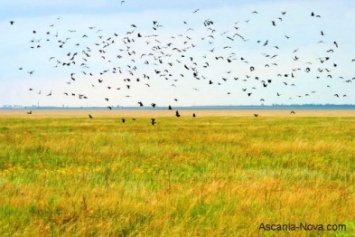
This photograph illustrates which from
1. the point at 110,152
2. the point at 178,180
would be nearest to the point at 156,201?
the point at 178,180

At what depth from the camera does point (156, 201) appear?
9.01 metres

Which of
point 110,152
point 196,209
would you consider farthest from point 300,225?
point 110,152

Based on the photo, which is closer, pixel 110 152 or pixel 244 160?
pixel 244 160

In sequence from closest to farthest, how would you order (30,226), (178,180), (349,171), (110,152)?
1. (30,226)
2. (178,180)
3. (349,171)
4. (110,152)

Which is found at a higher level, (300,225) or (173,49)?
(173,49)

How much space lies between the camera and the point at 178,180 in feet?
42.2

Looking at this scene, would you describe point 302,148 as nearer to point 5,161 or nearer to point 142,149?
point 142,149

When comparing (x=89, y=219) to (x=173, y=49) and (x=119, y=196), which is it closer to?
(x=119, y=196)

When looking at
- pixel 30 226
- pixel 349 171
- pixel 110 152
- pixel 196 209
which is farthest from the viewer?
pixel 110 152

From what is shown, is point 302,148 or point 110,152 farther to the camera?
point 302,148

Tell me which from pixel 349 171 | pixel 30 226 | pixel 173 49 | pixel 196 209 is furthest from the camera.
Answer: pixel 173 49

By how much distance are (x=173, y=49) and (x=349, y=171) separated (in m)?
7.17

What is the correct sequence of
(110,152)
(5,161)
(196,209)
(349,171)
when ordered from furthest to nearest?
(110,152) < (5,161) < (349,171) < (196,209)

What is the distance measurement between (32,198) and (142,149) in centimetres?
1245
